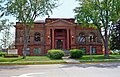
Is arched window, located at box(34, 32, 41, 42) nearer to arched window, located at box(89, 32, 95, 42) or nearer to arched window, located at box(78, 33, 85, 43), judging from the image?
arched window, located at box(78, 33, 85, 43)

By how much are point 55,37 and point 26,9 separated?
738 inches

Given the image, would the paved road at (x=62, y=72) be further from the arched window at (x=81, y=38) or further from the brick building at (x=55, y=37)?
the arched window at (x=81, y=38)

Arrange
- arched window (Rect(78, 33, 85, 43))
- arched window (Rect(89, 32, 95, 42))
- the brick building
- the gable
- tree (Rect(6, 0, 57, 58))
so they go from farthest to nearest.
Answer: arched window (Rect(89, 32, 95, 42)) < arched window (Rect(78, 33, 85, 43)) < the brick building < the gable < tree (Rect(6, 0, 57, 58))

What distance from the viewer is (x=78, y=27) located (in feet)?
167

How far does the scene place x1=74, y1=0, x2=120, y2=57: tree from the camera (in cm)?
3619

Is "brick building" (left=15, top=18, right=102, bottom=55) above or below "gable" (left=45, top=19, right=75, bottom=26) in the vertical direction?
below

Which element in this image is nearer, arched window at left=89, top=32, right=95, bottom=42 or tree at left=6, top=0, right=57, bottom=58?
tree at left=6, top=0, right=57, bottom=58

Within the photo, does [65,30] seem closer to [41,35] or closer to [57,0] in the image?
[41,35]

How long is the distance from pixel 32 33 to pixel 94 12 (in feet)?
57.7

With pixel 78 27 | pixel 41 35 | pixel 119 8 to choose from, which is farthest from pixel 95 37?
pixel 119 8

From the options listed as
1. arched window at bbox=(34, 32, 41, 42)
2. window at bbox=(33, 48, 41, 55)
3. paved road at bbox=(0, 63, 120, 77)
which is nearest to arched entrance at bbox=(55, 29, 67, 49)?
arched window at bbox=(34, 32, 41, 42)

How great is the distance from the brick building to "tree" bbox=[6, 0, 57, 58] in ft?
42.3

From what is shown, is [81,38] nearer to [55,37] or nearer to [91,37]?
[91,37]

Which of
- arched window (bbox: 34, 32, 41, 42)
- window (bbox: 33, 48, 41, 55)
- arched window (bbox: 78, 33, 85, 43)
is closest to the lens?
window (bbox: 33, 48, 41, 55)
